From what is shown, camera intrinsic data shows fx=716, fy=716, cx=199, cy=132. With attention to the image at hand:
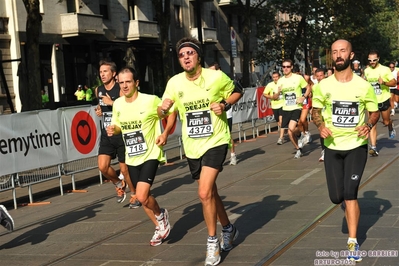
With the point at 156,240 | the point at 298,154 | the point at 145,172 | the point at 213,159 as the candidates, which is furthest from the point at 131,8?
the point at 213,159

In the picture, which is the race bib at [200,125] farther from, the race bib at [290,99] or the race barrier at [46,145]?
the race bib at [290,99]

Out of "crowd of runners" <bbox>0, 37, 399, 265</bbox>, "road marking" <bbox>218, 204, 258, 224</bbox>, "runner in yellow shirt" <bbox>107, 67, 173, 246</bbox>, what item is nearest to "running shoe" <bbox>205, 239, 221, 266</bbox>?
"crowd of runners" <bbox>0, 37, 399, 265</bbox>

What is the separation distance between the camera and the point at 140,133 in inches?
303

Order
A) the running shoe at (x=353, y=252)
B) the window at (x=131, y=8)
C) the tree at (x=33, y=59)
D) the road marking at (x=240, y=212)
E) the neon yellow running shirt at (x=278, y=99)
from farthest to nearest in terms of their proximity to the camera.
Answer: the window at (x=131, y=8) < the tree at (x=33, y=59) < the neon yellow running shirt at (x=278, y=99) < the road marking at (x=240, y=212) < the running shoe at (x=353, y=252)

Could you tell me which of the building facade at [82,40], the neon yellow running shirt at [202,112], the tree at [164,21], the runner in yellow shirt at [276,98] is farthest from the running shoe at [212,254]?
the tree at [164,21]

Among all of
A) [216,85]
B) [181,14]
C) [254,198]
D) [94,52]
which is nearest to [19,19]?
[94,52]

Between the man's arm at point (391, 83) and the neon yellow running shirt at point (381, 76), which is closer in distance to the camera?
the man's arm at point (391, 83)

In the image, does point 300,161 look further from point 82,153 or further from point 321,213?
point 321,213

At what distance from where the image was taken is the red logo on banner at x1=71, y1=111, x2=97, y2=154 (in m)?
12.6

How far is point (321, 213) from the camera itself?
8.34 m

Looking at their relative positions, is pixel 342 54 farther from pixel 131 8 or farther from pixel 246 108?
pixel 131 8

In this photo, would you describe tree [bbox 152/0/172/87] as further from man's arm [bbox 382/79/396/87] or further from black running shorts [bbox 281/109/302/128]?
man's arm [bbox 382/79/396/87]

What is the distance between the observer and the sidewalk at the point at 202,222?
682cm

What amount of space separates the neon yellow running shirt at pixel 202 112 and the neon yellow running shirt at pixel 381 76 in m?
8.35
